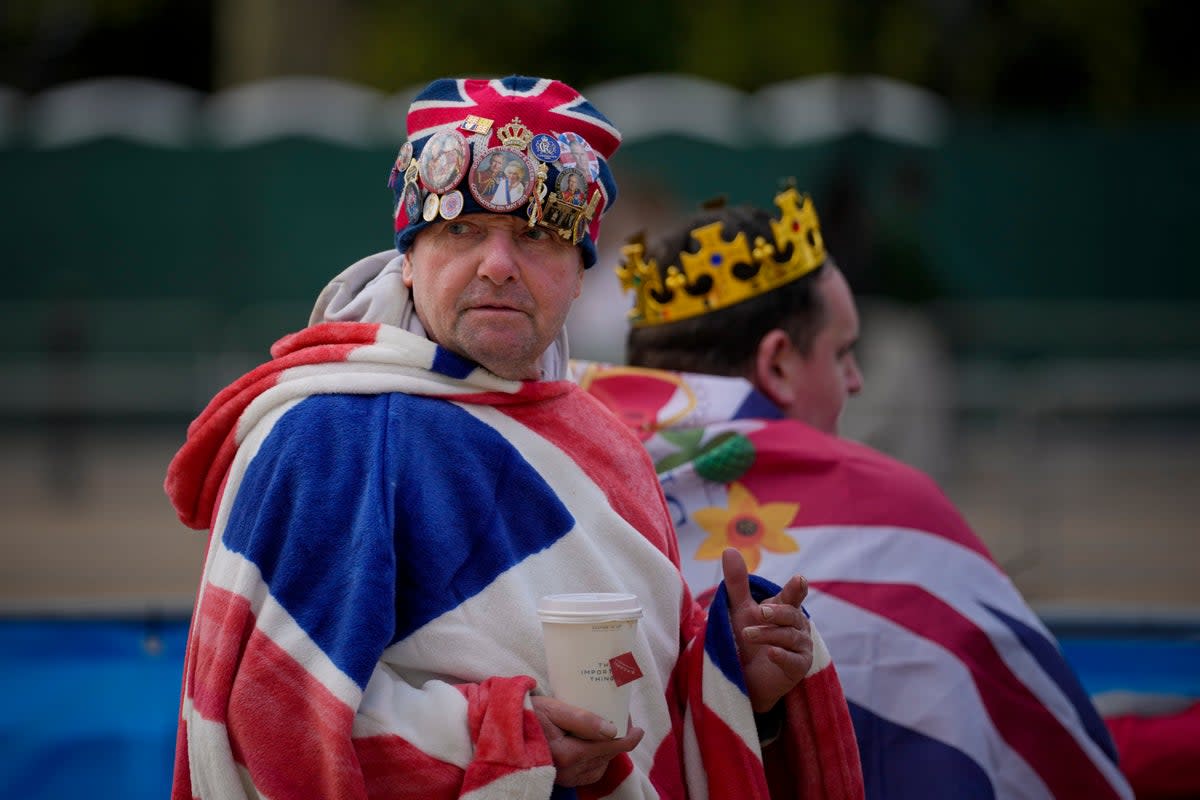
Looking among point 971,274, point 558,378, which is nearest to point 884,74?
point 971,274

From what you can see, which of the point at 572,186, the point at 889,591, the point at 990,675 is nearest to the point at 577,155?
the point at 572,186

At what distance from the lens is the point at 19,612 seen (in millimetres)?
5027

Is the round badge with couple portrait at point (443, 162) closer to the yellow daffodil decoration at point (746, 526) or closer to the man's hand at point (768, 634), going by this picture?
the man's hand at point (768, 634)

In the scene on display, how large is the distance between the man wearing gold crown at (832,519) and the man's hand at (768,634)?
675mm

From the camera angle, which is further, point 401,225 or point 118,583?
point 118,583

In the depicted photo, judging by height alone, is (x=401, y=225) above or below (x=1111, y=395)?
above

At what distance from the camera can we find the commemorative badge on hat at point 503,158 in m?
2.48

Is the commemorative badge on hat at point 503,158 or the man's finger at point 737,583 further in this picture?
the man's finger at point 737,583

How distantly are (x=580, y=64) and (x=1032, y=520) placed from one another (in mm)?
15529

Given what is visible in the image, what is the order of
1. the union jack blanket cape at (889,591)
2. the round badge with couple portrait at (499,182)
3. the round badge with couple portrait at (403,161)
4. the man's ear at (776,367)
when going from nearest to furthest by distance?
the round badge with couple portrait at (499,182)
the round badge with couple portrait at (403,161)
the union jack blanket cape at (889,591)
the man's ear at (776,367)

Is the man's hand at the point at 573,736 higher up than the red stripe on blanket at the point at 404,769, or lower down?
higher up

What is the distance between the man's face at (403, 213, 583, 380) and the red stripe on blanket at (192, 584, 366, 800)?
539 millimetres

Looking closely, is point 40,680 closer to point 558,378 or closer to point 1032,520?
point 558,378

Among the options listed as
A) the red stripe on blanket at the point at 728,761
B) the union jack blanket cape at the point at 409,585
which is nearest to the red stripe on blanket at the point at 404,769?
the union jack blanket cape at the point at 409,585
